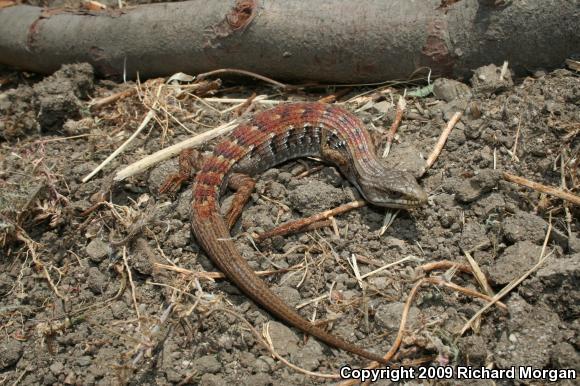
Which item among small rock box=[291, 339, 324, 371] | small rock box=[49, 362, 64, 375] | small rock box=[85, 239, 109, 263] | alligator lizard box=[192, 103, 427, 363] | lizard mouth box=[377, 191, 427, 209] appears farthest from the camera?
small rock box=[85, 239, 109, 263]

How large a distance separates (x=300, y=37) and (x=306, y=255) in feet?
7.32

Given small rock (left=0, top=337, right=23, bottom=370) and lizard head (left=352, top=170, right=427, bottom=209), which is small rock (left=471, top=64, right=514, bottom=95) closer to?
lizard head (left=352, top=170, right=427, bottom=209)

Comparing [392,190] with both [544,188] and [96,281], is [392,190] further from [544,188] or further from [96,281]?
[96,281]

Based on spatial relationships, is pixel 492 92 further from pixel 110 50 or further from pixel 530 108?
pixel 110 50

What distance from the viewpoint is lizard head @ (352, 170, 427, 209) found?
4.31m

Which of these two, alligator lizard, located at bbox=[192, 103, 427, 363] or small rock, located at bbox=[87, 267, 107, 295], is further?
small rock, located at bbox=[87, 267, 107, 295]

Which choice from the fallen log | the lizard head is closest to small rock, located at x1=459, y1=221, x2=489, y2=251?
A: the lizard head

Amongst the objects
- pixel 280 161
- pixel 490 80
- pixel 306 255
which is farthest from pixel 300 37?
pixel 306 255

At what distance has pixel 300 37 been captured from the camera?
5.31m

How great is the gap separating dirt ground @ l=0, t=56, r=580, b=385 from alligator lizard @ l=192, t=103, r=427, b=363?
141 mm

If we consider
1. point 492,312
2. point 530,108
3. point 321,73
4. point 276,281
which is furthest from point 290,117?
point 492,312

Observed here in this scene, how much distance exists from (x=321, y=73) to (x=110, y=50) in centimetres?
227

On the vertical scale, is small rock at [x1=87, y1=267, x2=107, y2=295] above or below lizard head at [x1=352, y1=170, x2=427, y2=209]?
below

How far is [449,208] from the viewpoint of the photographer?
14.3 ft
